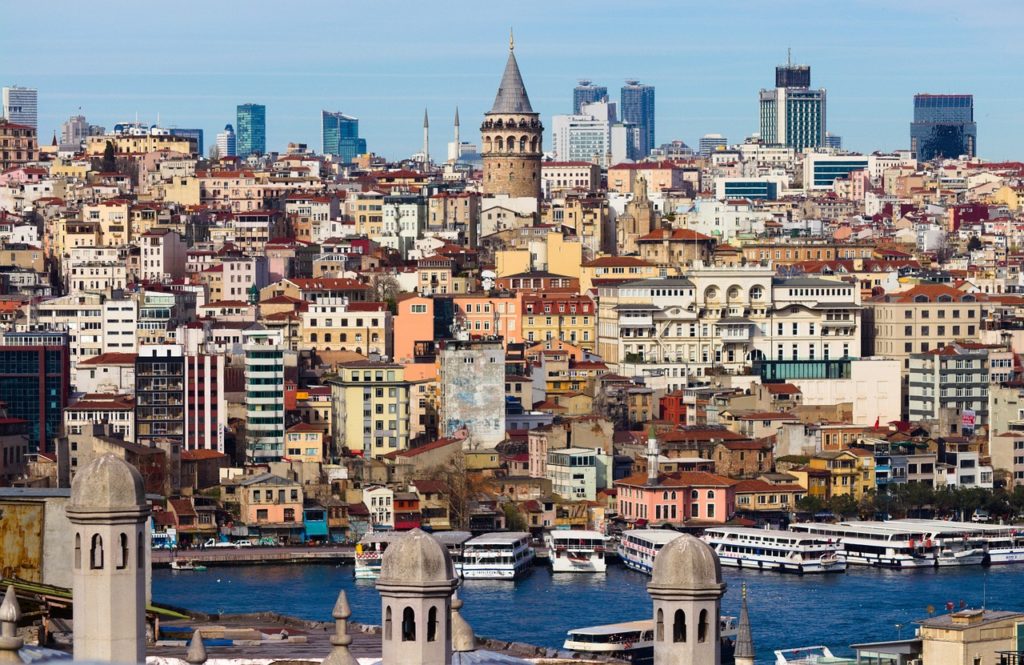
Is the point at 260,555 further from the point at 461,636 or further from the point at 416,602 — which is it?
the point at 416,602

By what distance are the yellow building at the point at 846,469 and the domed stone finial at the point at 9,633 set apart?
2985 cm

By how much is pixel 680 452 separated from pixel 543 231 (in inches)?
660

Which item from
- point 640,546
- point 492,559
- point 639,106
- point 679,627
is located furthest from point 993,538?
point 639,106

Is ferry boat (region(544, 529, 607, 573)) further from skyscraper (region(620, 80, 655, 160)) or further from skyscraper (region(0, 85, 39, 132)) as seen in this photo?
skyscraper (region(620, 80, 655, 160))

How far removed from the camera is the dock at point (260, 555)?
32.7 m

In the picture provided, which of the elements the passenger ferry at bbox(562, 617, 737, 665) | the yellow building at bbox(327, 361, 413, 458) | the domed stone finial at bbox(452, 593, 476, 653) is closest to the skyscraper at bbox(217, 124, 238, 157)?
the yellow building at bbox(327, 361, 413, 458)

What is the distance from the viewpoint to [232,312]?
147 feet

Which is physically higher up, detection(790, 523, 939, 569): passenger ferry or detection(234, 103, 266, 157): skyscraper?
detection(234, 103, 266, 157): skyscraper

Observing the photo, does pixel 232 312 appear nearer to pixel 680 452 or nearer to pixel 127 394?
pixel 127 394

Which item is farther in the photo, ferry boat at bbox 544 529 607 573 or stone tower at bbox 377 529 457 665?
ferry boat at bbox 544 529 607 573

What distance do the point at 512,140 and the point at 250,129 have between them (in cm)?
5735

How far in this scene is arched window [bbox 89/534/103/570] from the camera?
7.23m

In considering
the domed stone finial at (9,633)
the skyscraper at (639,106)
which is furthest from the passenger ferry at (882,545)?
the skyscraper at (639,106)

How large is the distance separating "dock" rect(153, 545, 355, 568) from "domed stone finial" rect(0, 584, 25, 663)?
25.8 meters
